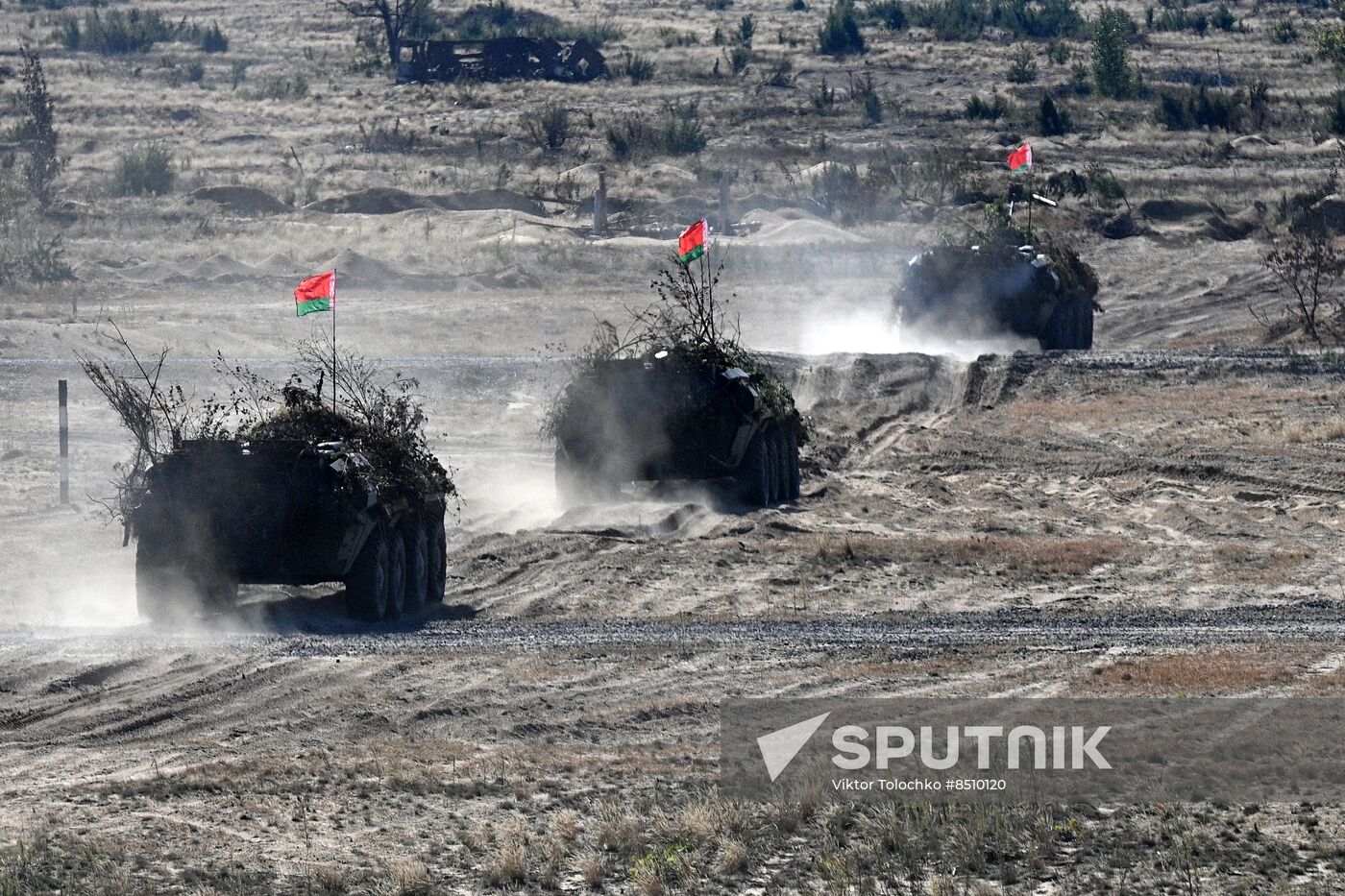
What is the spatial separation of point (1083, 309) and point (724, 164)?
26.0 metres

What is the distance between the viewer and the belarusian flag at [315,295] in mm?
23234

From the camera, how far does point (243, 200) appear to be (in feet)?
200

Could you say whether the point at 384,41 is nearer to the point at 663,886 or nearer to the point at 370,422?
the point at 370,422

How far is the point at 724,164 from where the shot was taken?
6900 centimetres

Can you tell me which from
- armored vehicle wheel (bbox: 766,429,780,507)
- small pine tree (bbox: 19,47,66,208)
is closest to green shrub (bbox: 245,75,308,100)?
small pine tree (bbox: 19,47,66,208)

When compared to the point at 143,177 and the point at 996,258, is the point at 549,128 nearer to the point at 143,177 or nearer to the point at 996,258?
the point at 143,177

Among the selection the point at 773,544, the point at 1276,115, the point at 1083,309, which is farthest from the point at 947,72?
the point at 773,544

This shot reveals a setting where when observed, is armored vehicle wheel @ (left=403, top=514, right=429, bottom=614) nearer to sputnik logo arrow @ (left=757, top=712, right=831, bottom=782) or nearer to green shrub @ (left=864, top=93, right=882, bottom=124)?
sputnik logo arrow @ (left=757, top=712, right=831, bottom=782)

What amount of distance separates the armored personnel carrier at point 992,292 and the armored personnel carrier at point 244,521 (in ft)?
84.2

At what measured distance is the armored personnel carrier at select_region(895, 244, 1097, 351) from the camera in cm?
4250

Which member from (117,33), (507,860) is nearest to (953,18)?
(117,33)

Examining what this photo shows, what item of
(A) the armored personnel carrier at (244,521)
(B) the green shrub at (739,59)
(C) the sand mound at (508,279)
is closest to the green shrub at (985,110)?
(B) the green shrub at (739,59)

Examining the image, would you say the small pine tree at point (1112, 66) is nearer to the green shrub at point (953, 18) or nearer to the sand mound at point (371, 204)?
the green shrub at point (953, 18)

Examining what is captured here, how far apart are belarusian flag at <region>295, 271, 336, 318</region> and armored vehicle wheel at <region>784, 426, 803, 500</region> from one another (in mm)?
6795
